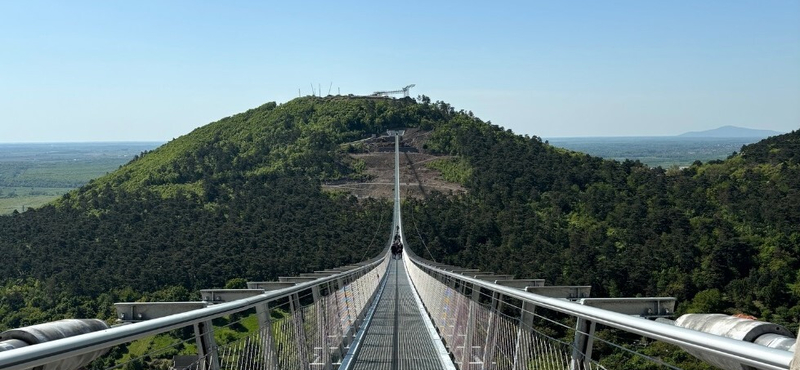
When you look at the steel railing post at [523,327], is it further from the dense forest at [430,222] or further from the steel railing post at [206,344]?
the dense forest at [430,222]

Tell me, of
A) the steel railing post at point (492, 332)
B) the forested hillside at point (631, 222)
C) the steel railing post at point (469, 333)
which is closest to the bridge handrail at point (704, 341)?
the steel railing post at point (492, 332)

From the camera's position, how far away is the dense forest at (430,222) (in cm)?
5159

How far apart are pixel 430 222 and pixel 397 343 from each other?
64.9 m

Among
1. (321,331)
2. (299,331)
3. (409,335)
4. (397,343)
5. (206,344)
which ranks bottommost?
(409,335)

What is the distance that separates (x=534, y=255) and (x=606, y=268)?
24.7 ft

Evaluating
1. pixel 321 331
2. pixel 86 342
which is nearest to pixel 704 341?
pixel 86 342

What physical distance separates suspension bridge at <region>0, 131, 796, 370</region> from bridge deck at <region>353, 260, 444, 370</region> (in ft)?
0.07

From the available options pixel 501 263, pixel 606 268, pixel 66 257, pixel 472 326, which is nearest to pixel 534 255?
pixel 501 263

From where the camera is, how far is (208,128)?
119 metres

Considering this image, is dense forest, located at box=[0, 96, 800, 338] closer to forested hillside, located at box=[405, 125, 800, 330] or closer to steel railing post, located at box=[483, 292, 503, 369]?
forested hillside, located at box=[405, 125, 800, 330]

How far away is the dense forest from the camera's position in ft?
169

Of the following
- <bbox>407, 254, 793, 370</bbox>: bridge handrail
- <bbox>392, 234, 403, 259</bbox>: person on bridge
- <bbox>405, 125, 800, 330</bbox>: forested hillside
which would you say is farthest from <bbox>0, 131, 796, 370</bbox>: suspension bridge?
<bbox>392, 234, 403, 259</bbox>: person on bridge

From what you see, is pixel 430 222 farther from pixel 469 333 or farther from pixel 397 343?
pixel 469 333

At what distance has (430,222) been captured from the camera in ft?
247
